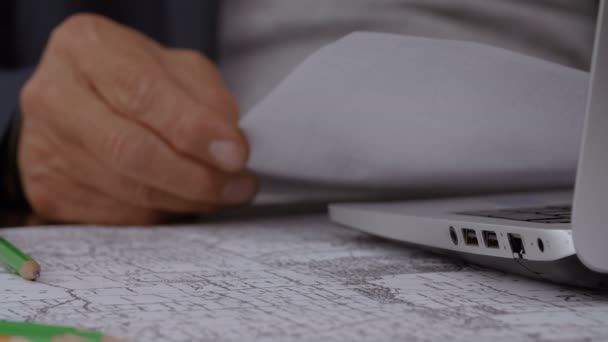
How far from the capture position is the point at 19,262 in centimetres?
41

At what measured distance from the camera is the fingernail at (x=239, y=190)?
0.71m

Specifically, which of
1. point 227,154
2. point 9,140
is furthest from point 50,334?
point 9,140

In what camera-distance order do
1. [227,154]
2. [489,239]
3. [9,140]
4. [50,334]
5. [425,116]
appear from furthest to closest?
[9,140] < [227,154] < [425,116] < [489,239] < [50,334]

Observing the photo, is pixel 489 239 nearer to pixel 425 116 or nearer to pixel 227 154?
pixel 425 116

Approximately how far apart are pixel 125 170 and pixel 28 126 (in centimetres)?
16

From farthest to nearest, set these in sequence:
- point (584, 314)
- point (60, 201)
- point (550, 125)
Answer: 1. point (60, 201)
2. point (550, 125)
3. point (584, 314)

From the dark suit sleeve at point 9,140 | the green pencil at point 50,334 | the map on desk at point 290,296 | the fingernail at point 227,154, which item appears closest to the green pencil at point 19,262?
the map on desk at point 290,296

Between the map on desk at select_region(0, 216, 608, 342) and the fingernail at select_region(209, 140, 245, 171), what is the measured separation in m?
0.12

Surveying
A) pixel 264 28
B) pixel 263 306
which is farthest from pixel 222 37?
pixel 263 306

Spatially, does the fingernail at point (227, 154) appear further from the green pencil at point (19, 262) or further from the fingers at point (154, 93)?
the green pencil at point (19, 262)

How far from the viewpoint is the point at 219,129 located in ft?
2.07

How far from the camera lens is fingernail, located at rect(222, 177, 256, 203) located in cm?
71

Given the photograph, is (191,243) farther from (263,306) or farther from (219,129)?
(263,306)

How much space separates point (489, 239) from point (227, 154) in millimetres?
316
